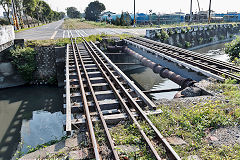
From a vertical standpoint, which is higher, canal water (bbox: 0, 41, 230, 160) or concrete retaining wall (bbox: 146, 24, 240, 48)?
concrete retaining wall (bbox: 146, 24, 240, 48)

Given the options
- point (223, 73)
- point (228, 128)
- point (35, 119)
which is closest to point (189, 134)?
point (228, 128)

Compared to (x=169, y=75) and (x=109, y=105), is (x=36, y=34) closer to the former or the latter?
(x=169, y=75)

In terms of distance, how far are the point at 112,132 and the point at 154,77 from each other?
12675mm

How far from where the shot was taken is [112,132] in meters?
4.86

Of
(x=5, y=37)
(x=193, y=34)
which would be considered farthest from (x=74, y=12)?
(x=5, y=37)

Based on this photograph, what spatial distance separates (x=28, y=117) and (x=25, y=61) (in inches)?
240

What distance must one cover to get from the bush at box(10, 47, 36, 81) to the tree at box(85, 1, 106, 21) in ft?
281

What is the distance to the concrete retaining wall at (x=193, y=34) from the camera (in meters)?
23.1

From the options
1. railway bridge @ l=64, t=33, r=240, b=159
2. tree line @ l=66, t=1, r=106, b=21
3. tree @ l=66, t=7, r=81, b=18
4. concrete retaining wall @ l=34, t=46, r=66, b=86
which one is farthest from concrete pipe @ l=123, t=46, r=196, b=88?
tree @ l=66, t=7, r=81, b=18

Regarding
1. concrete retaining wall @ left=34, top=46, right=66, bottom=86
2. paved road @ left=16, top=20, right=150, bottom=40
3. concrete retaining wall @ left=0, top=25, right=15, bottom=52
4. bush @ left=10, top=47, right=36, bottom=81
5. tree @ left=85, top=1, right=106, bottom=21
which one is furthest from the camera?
tree @ left=85, top=1, right=106, bottom=21

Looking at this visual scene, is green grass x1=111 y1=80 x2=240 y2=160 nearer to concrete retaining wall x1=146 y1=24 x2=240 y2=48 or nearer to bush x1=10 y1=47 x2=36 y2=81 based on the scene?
bush x1=10 y1=47 x2=36 y2=81

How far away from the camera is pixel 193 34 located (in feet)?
96.2

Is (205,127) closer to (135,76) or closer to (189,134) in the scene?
(189,134)

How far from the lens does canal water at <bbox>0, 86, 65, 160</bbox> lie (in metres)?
8.09
